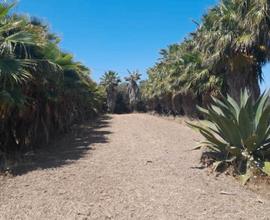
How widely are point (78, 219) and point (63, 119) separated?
13.3 metres

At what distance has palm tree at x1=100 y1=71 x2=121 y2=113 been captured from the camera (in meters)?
66.9

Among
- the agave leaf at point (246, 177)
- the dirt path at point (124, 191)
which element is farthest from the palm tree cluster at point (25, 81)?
A: the agave leaf at point (246, 177)

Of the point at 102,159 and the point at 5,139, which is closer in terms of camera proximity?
the point at 102,159

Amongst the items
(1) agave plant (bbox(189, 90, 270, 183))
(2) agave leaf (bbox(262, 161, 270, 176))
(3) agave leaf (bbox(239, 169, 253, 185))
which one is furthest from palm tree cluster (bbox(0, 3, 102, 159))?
(2) agave leaf (bbox(262, 161, 270, 176))

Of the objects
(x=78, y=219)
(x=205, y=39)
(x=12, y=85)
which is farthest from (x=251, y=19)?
(x=78, y=219)

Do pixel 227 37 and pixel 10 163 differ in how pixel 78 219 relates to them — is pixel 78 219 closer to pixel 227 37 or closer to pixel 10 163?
pixel 10 163

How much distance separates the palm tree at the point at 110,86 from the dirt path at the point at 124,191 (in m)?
57.3

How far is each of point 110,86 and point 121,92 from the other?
504cm

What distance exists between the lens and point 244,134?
25.1ft

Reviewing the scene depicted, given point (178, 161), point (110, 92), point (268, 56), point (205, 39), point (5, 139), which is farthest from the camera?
point (110, 92)

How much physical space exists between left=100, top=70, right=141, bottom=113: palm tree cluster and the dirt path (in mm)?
58017

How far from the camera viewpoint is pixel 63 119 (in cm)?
1803

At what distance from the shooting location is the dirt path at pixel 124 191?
526 centimetres

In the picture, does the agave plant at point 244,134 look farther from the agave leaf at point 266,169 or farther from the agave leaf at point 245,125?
the agave leaf at point 266,169
